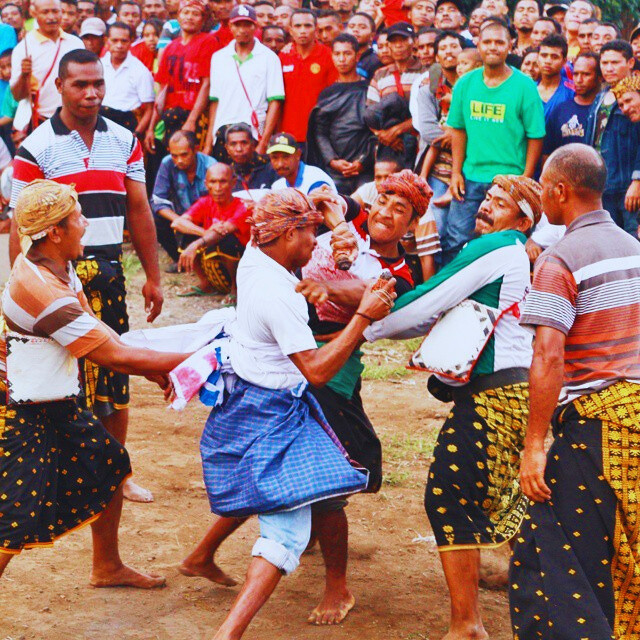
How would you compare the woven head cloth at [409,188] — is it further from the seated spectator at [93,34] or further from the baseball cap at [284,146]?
the seated spectator at [93,34]

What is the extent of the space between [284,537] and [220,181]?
6.42 meters

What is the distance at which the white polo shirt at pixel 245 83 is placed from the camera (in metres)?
10.3

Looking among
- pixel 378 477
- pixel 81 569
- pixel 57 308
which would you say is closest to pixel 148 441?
pixel 81 569

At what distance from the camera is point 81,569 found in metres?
5.23

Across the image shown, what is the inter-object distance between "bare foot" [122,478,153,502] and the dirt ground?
7cm

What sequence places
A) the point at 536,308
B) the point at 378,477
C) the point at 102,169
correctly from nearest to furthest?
the point at 536,308 → the point at 378,477 → the point at 102,169

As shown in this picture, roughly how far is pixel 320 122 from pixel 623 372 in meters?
6.56

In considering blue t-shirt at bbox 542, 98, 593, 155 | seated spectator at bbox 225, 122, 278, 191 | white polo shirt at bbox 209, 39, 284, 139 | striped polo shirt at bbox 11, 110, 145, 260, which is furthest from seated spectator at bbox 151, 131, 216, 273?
striped polo shirt at bbox 11, 110, 145, 260

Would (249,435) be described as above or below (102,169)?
below

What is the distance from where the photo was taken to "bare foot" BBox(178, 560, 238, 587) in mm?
4996

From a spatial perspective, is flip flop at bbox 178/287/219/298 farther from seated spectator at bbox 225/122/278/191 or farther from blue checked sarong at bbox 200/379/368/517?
blue checked sarong at bbox 200/379/368/517

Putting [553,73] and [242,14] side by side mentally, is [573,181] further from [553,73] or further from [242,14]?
[242,14]

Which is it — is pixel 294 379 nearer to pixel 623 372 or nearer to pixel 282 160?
pixel 623 372

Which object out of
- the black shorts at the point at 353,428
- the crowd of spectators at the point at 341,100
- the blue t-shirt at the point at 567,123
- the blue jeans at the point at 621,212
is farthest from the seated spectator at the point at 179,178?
the black shorts at the point at 353,428
